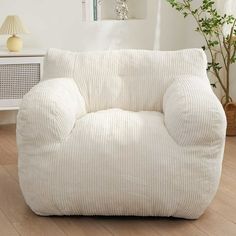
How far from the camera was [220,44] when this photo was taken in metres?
4.65

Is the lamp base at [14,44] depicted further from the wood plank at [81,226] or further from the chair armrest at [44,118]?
the wood plank at [81,226]

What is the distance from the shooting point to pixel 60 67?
330cm

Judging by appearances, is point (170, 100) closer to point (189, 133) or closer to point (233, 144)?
point (189, 133)

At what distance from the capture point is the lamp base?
175 inches

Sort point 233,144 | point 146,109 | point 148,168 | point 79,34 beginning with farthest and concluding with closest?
point 79,34, point 233,144, point 146,109, point 148,168

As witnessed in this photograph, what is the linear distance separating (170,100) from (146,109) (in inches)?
13.0

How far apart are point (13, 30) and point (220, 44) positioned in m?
1.61

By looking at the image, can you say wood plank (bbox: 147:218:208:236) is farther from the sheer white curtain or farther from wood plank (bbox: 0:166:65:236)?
the sheer white curtain

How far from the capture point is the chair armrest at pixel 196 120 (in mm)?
2676

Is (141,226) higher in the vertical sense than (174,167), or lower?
lower

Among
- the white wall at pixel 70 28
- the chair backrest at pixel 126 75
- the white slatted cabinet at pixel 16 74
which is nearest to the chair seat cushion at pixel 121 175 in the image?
the chair backrest at pixel 126 75

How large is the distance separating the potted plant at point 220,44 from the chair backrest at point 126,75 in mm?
1204

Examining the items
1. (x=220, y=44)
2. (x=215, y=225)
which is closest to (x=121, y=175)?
(x=215, y=225)

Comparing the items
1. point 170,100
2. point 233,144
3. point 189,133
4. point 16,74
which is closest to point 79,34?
point 16,74
